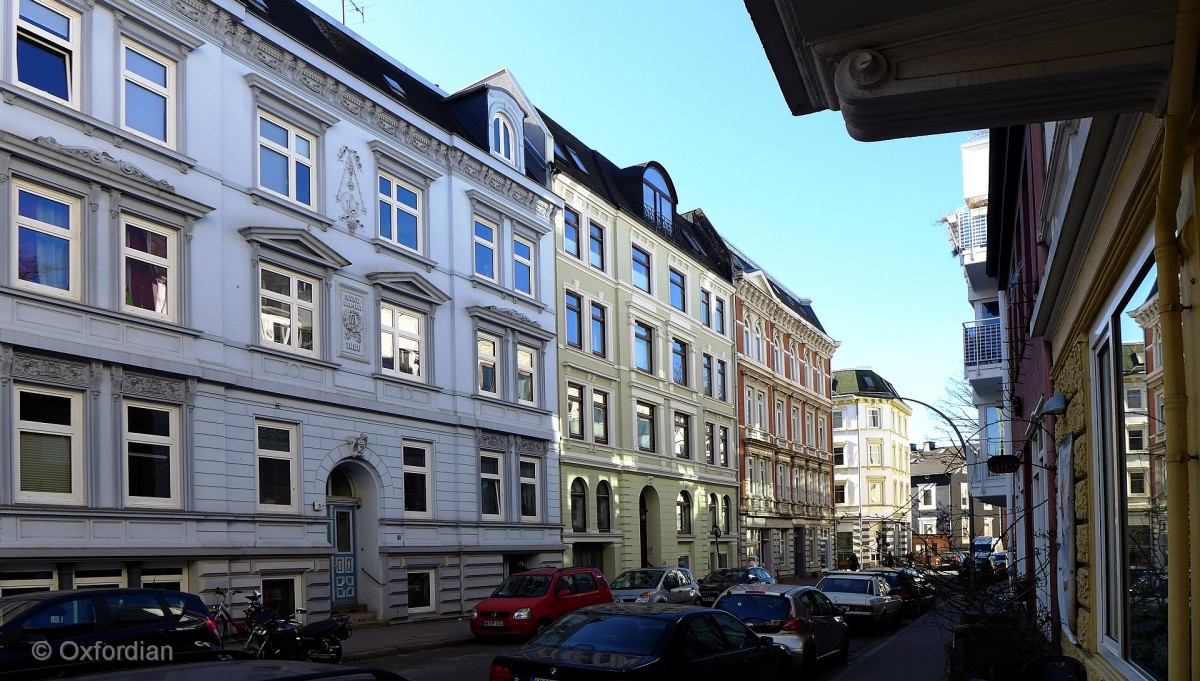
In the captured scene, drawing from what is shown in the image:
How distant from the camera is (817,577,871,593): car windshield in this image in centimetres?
Answer: 2660

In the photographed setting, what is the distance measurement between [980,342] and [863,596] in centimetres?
878

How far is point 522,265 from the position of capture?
33.7 meters

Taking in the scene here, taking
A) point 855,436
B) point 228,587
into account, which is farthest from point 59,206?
point 855,436

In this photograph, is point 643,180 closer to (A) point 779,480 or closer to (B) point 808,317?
(A) point 779,480

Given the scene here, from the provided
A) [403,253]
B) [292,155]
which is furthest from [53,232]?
[403,253]

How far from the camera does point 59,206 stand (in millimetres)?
19016

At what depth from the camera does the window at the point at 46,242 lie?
60.1ft

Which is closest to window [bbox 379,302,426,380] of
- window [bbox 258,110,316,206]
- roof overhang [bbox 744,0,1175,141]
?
window [bbox 258,110,316,206]

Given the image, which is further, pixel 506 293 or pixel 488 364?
pixel 506 293

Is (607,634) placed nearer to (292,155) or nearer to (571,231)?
(292,155)

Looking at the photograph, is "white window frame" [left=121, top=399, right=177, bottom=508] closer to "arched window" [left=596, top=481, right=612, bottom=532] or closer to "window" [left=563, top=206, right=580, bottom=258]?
"window" [left=563, top=206, right=580, bottom=258]

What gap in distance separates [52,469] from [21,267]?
3.44 metres

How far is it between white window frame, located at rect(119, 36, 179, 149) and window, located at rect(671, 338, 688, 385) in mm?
26445

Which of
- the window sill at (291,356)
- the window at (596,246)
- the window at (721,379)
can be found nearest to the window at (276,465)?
the window sill at (291,356)
